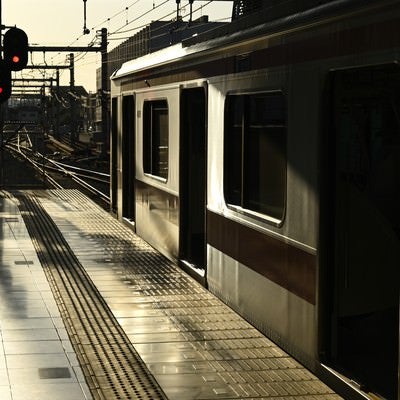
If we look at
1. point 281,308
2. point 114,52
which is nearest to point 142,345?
point 281,308

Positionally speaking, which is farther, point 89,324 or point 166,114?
point 166,114

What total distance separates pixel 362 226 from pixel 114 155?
10676mm

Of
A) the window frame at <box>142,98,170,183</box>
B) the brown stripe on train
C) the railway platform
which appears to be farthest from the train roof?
the railway platform

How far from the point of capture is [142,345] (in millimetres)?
7340

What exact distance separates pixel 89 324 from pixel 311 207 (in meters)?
2.68

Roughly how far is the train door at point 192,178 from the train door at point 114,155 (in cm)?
502

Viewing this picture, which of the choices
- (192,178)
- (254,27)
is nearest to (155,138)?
(192,178)

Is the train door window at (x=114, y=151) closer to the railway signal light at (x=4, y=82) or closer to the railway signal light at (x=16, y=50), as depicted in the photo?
the railway signal light at (x=4, y=82)

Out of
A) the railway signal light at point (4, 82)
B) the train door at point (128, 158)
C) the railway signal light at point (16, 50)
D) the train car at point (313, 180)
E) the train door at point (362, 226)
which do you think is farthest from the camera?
the train door at point (128, 158)

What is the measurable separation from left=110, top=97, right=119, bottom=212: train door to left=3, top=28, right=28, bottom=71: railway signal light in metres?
2.35

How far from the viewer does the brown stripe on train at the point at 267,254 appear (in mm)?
6411

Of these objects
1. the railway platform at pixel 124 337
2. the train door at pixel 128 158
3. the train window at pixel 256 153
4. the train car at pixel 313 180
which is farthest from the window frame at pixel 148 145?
the train window at pixel 256 153

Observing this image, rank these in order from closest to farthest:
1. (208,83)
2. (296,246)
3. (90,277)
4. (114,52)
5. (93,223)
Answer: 1. (296,246)
2. (208,83)
3. (90,277)
4. (93,223)
5. (114,52)

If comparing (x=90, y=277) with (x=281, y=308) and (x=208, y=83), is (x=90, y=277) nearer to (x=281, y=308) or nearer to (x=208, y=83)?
(x=208, y=83)
